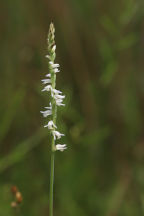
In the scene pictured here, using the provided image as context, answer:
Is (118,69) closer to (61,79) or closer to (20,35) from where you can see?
(61,79)

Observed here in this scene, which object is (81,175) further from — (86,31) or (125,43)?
(86,31)

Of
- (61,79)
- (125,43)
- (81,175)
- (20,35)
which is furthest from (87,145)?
(20,35)

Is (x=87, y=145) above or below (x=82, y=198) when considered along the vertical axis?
above

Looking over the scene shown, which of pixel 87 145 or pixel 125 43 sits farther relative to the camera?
pixel 87 145

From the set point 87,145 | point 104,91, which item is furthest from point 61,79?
point 87,145

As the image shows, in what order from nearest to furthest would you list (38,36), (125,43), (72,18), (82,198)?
(125,43) < (82,198) < (38,36) < (72,18)

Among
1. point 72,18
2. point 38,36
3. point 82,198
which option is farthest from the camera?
point 72,18

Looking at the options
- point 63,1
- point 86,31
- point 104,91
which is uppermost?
point 63,1
